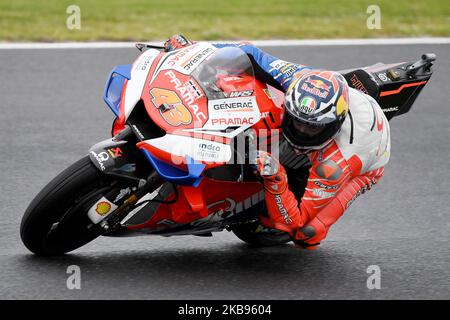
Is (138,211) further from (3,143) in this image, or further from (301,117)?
(3,143)

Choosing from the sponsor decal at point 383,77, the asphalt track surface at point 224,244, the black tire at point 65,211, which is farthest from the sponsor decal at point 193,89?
the sponsor decal at point 383,77

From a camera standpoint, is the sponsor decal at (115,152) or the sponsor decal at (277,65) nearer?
the sponsor decal at (115,152)

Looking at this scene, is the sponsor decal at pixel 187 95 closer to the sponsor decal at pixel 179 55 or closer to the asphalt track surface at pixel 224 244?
the sponsor decal at pixel 179 55

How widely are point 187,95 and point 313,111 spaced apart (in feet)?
1.93

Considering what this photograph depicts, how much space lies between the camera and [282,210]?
198 inches

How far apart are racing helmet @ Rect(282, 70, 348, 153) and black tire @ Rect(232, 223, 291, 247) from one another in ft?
2.65

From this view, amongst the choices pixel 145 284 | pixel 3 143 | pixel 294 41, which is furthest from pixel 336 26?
pixel 145 284

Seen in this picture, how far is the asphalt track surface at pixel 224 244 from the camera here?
5133 mm

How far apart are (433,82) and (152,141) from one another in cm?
543

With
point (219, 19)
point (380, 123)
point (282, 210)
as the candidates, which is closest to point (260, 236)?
point (282, 210)

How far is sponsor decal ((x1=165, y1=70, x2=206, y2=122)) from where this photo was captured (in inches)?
188

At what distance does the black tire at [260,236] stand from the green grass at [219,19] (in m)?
4.87

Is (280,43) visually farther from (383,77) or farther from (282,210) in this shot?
(282,210)

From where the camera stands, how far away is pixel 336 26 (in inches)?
433
